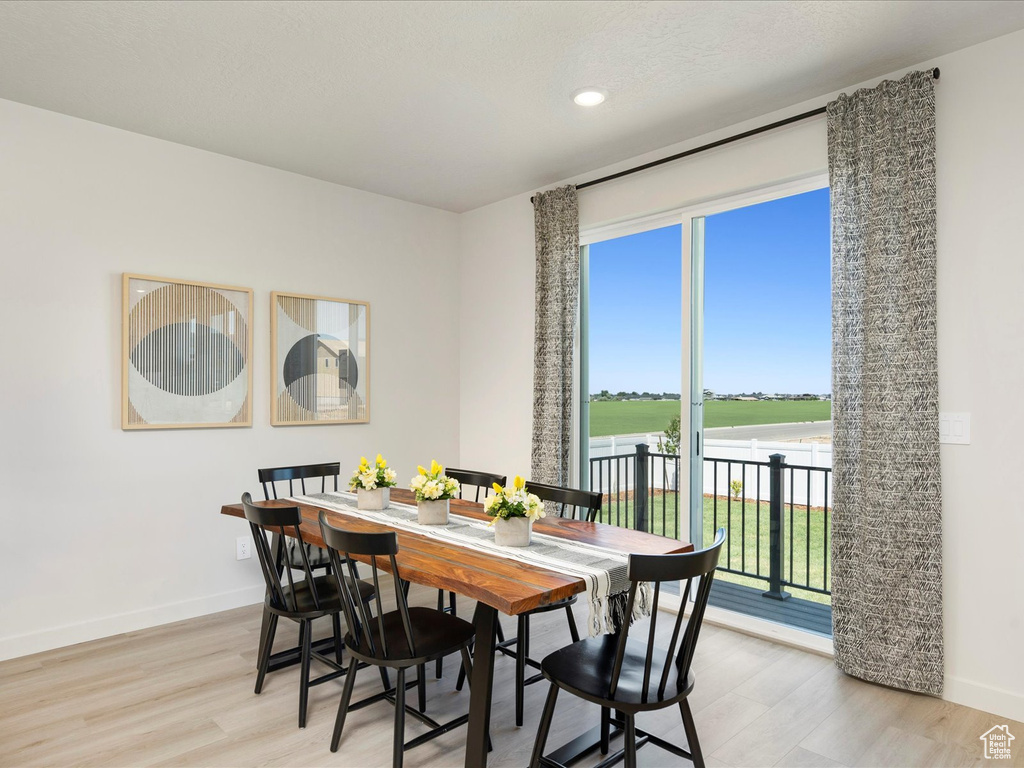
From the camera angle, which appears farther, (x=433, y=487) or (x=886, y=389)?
(x=886, y=389)

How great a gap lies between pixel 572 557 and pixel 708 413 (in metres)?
1.84

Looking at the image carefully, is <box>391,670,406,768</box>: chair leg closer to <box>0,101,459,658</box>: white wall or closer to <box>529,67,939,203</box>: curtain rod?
<box>0,101,459,658</box>: white wall

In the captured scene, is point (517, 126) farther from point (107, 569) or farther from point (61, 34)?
point (107, 569)

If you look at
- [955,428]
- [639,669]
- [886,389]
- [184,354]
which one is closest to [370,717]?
[639,669]

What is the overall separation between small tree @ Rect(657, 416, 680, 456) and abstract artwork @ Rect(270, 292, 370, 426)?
6.97 ft

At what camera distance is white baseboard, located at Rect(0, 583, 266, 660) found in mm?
3232

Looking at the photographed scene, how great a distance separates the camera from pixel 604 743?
231cm

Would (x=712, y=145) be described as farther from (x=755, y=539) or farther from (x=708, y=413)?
(x=755, y=539)

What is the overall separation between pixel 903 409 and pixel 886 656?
→ 1099 mm

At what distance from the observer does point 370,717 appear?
8.54 feet

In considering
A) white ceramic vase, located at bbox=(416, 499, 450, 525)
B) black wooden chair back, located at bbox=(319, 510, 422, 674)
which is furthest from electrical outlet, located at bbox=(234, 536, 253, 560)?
black wooden chair back, located at bbox=(319, 510, 422, 674)

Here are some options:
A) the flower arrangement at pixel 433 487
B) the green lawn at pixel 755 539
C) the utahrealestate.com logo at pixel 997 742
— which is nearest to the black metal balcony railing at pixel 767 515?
the green lawn at pixel 755 539

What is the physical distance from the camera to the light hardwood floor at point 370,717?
232 cm

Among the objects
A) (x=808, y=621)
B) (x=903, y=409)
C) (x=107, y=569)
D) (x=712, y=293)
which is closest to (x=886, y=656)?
(x=808, y=621)
